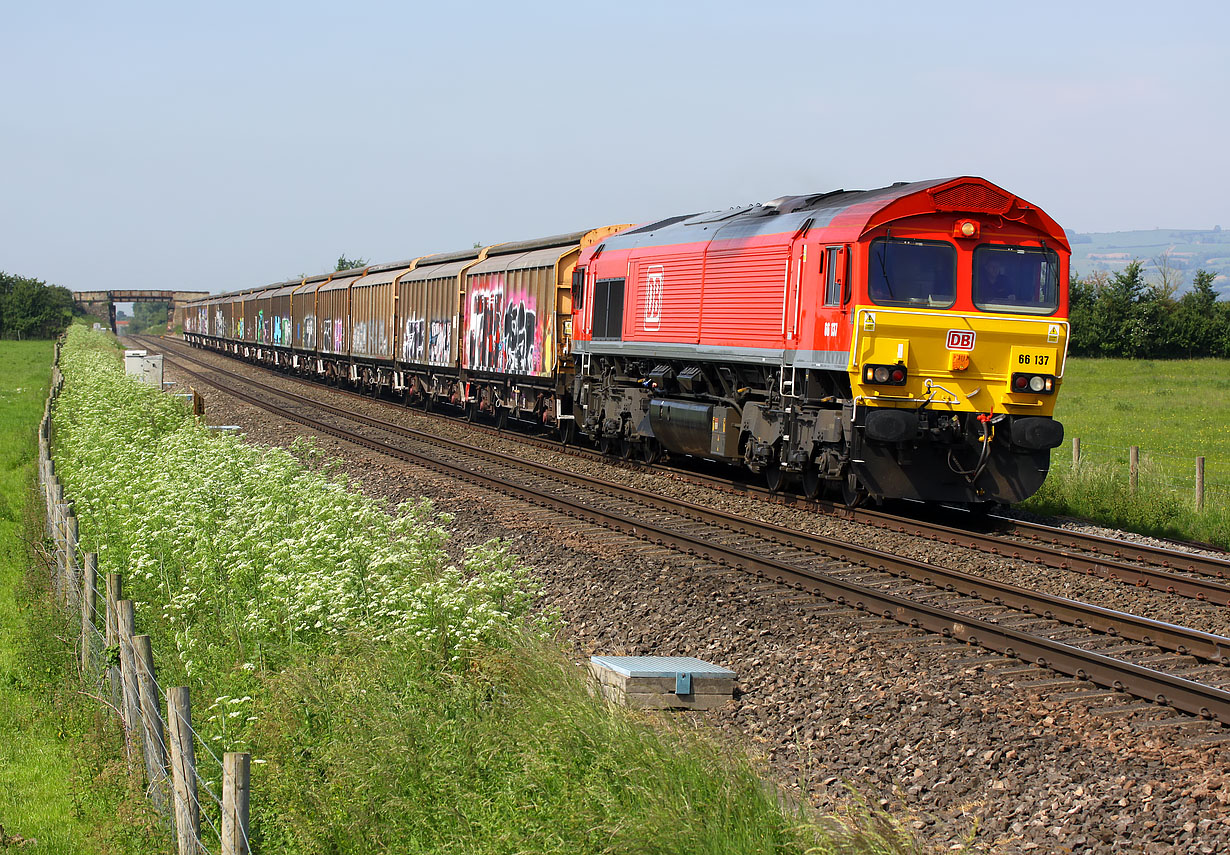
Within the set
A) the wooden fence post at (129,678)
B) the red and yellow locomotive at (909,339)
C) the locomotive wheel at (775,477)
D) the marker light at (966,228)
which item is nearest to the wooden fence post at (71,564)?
the wooden fence post at (129,678)

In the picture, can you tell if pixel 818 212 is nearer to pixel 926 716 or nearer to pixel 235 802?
pixel 926 716

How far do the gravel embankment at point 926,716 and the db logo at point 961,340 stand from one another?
292 centimetres

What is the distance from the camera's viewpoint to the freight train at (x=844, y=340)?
13414 mm

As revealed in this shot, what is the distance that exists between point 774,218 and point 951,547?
5371 millimetres

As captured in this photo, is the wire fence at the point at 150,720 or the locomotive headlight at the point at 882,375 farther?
the locomotive headlight at the point at 882,375

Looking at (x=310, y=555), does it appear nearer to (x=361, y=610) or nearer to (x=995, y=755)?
(x=361, y=610)

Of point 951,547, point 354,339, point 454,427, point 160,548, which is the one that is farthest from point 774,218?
point 354,339

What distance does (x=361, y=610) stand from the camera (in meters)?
7.40

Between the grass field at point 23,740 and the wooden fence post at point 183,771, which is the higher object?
the wooden fence post at point 183,771

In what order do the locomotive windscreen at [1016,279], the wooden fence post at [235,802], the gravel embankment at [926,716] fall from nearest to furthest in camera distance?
the wooden fence post at [235,802], the gravel embankment at [926,716], the locomotive windscreen at [1016,279]

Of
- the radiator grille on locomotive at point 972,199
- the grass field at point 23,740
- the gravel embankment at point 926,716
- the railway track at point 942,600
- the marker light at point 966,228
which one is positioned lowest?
the grass field at point 23,740

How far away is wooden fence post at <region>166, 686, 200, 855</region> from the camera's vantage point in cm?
471

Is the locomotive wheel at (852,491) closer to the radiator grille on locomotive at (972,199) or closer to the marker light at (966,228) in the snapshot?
the marker light at (966,228)

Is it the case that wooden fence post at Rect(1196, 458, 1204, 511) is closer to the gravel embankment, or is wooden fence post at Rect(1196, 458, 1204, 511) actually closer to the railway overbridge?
the gravel embankment
